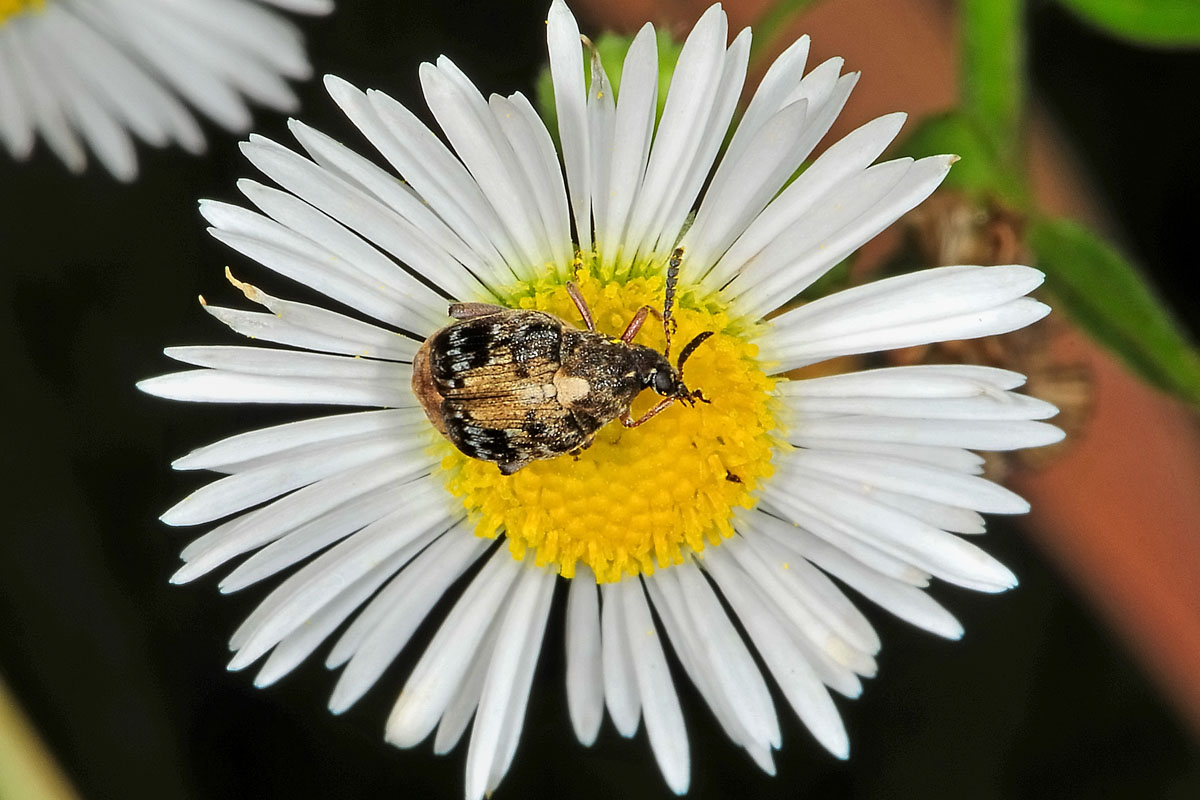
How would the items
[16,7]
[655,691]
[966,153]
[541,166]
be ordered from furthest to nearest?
[16,7] < [966,153] < [655,691] < [541,166]

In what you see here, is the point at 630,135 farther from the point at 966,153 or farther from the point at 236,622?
the point at 236,622

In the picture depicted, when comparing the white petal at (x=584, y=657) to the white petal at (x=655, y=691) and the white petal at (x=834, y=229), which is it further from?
the white petal at (x=834, y=229)

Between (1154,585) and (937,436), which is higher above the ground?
(937,436)

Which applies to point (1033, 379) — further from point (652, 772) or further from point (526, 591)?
point (652, 772)

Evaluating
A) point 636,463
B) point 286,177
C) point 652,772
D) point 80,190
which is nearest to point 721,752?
point 652,772

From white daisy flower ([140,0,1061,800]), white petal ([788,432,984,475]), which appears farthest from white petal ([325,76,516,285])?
white petal ([788,432,984,475])

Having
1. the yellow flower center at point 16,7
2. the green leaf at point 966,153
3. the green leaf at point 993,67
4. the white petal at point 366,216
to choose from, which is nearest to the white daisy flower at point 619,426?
the white petal at point 366,216

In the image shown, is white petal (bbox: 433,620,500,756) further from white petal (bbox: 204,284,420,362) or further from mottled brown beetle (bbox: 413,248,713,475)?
white petal (bbox: 204,284,420,362)

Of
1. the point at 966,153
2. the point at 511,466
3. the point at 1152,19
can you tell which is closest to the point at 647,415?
the point at 511,466
